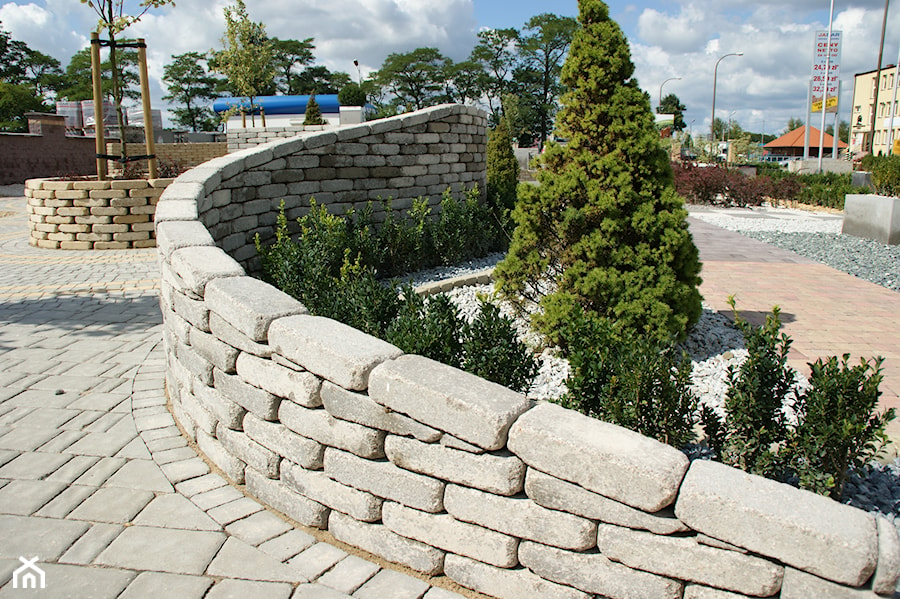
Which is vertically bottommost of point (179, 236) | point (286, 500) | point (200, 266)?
point (286, 500)

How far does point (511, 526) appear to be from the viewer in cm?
230

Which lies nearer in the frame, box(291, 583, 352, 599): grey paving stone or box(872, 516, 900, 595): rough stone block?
box(872, 516, 900, 595): rough stone block

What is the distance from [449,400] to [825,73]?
3306cm

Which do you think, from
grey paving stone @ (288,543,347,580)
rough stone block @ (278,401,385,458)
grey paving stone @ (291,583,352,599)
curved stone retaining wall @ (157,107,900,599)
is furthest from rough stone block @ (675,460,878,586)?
grey paving stone @ (288,543,347,580)

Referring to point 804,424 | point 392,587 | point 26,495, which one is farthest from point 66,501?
point 804,424

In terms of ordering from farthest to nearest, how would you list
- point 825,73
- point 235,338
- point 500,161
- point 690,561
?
point 825,73 < point 500,161 < point 235,338 < point 690,561

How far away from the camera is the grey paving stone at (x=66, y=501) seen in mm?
2884

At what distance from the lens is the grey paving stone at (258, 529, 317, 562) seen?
2621 millimetres

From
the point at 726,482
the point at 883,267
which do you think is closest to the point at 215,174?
the point at 726,482

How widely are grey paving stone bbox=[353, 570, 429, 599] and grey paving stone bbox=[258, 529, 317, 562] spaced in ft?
1.22

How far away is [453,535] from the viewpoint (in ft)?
7.97

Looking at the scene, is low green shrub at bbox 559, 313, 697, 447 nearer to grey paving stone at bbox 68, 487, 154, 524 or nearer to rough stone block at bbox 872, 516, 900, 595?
rough stone block at bbox 872, 516, 900, 595

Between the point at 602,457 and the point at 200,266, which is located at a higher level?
the point at 200,266

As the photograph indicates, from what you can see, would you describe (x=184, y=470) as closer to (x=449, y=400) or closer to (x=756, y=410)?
(x=449, y=400)
